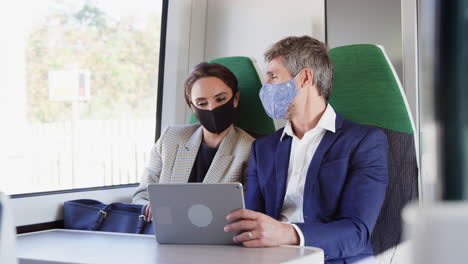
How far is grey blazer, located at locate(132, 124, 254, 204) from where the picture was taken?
2.50 metres

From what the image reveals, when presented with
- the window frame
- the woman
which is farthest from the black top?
the window frame

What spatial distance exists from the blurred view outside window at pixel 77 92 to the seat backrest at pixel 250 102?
716 millimetres

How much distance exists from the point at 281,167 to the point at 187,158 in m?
0.70

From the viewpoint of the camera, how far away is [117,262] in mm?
1385

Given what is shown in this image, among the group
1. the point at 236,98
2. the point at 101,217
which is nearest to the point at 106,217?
the point at 101,217

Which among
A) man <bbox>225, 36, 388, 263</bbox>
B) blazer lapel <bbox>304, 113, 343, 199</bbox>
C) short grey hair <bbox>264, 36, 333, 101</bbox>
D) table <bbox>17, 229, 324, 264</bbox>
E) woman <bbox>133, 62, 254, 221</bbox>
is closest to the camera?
table <bbox>17, 229, 324, 264</bbox>

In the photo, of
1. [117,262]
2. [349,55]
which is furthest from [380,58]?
[117,262]

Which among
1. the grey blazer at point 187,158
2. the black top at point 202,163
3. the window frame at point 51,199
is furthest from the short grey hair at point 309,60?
the window frame at point 51,199

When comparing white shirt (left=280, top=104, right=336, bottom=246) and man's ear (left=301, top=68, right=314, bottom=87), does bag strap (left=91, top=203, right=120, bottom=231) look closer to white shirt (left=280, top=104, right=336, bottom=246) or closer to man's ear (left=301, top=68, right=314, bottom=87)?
white shirt (left=280, top=104, right=336, bottom=246)

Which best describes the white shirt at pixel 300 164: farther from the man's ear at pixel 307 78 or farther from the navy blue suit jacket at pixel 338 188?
the man's ear at pixel 307 78

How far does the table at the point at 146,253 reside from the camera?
4.50ft

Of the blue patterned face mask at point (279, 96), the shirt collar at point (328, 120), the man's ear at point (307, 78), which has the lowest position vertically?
the shirt collar at point (328, 120)

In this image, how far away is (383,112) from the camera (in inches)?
84.0

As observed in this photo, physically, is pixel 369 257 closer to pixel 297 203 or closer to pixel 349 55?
pixel 297 203
